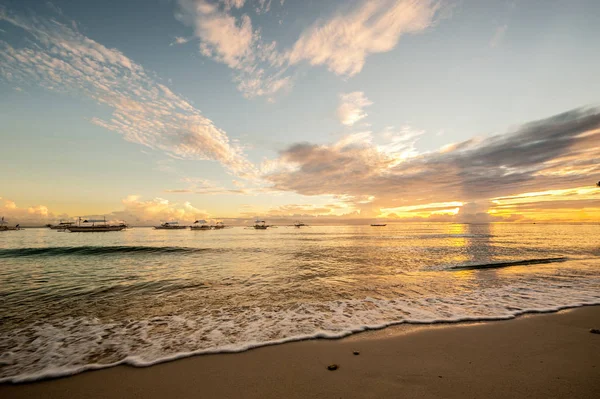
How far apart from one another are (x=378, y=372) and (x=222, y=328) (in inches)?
192

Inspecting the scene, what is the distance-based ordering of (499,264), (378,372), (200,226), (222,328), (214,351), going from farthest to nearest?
(200,226), (499,264), (222,328), (214,351), (378,372)

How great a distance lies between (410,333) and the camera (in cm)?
697

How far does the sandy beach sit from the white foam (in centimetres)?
48

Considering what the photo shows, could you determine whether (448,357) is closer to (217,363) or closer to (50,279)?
(217,363)

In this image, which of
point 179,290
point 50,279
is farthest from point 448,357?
point 50,279

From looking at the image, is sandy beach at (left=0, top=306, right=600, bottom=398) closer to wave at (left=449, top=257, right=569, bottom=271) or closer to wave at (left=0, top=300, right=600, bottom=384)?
wave at (left=0, top=300, right=600, bottom=384)

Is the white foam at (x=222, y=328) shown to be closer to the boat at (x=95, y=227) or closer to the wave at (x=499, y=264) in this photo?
the wave at (x=499, y=264)

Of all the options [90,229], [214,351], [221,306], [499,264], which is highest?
[90,229]

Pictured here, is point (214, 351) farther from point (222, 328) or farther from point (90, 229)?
point (90, 229)

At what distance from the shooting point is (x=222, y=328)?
300 inches

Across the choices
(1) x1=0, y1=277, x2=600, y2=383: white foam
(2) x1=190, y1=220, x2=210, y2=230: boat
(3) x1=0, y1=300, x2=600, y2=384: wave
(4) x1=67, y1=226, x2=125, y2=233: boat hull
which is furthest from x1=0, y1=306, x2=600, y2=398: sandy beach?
(2) x1=190, y1=220, x2=210, y2=230: boat

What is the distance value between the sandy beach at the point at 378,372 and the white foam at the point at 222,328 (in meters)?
0.48

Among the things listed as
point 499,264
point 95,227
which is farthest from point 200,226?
point 499,264

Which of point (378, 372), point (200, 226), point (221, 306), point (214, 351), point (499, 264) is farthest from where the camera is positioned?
point (200, 226)
